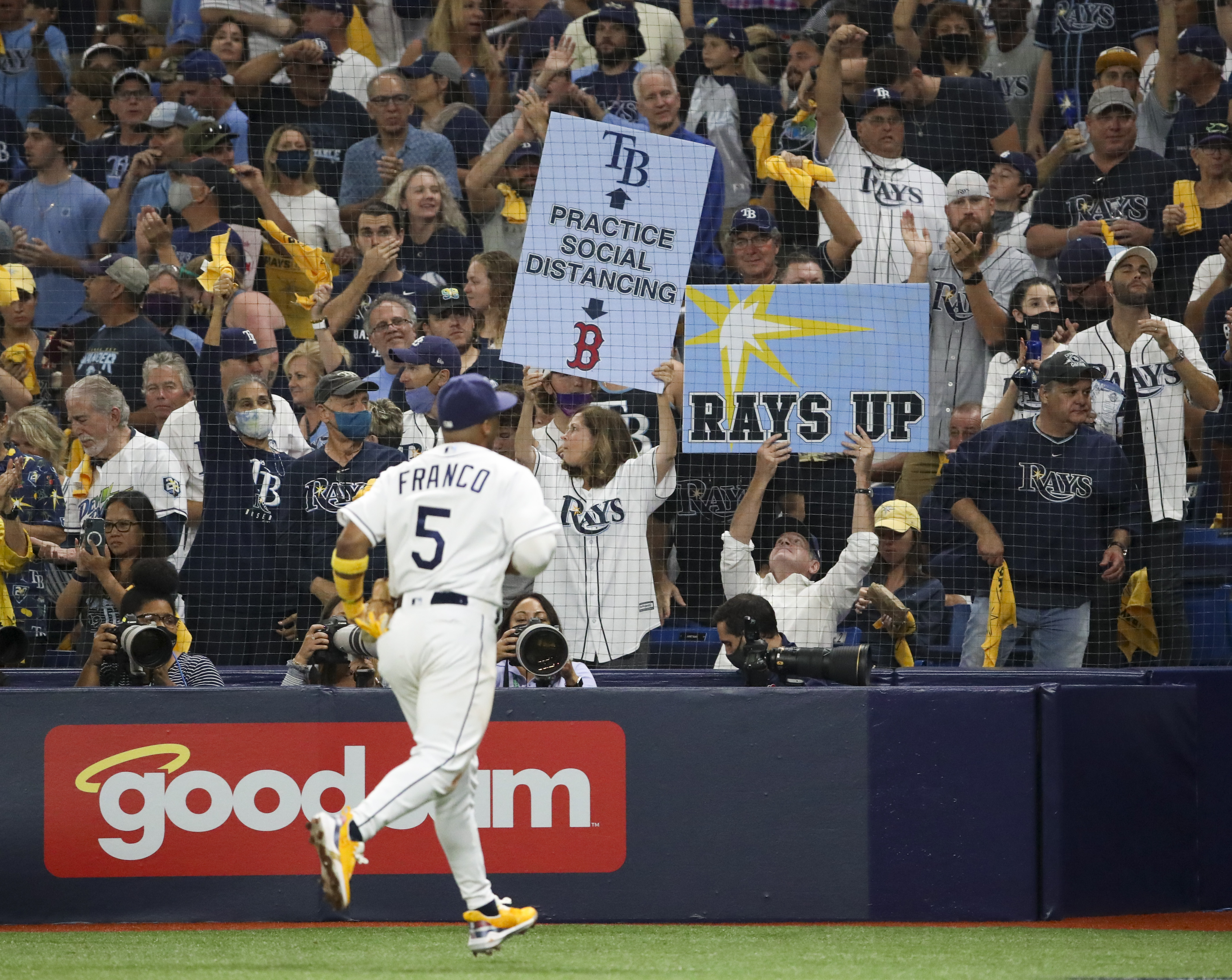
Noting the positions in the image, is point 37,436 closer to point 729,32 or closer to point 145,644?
point 145,644

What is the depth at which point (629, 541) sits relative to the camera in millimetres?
8109

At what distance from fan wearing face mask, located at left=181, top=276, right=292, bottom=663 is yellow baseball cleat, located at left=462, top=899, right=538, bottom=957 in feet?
10.7

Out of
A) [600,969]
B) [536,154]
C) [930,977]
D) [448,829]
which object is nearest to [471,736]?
[448,829]

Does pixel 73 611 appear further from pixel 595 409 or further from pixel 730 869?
pixel 730 869

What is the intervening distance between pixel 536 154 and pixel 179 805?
492 cm

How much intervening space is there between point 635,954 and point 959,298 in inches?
186

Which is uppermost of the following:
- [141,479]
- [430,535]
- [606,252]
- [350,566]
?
[606,252]

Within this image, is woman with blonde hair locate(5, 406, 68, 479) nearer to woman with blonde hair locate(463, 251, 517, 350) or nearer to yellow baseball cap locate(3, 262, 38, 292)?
yellow baseball cap locate(3, 262, 38, 292)

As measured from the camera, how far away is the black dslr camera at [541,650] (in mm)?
6086

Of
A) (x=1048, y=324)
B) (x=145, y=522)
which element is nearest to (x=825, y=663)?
(x=1048, y=324)

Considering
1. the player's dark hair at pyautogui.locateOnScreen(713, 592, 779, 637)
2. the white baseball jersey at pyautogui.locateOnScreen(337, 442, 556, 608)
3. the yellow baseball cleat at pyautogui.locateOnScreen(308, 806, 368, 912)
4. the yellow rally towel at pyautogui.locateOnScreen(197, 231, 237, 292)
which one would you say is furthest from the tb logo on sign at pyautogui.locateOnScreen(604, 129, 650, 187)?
the yellow baseball cleat at pyautogui.locateOnScreen(308, 806, 368, 912)

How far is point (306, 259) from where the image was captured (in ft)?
30.6

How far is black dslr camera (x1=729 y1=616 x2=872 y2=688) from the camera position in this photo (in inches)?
252

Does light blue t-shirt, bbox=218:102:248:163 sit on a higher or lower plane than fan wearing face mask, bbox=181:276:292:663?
Answer: higher
